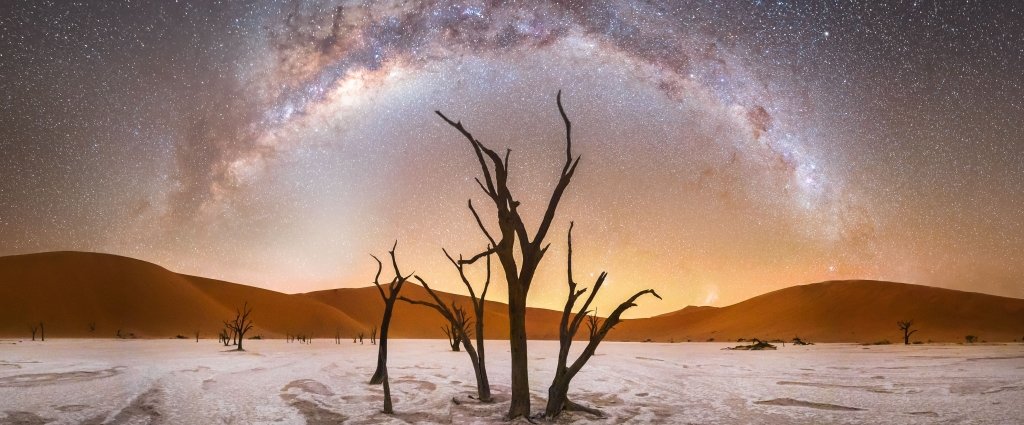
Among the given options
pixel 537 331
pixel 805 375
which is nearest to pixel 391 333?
pixel 537 331

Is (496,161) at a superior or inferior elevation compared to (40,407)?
superior

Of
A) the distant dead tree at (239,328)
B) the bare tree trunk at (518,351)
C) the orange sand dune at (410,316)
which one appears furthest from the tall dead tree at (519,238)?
the orange sand dune at (410,316)

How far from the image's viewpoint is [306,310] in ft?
314

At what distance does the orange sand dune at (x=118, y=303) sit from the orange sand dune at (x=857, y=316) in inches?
2252

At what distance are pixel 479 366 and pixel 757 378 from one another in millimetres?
9588

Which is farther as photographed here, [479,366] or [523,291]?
[479,366]

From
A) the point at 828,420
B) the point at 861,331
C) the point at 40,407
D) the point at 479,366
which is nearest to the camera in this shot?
the point at 828,420

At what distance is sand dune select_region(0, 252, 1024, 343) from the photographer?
6328 centimetres

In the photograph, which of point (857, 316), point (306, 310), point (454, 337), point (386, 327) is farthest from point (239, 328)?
point (857, 316)

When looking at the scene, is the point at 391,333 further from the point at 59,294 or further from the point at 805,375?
the point at 805,375

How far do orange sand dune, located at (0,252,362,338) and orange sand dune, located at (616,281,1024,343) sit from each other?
57198 millimetres

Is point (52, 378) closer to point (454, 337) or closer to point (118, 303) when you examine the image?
point (454, 337)

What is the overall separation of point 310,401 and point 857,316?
3085 inches

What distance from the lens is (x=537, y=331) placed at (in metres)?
118
